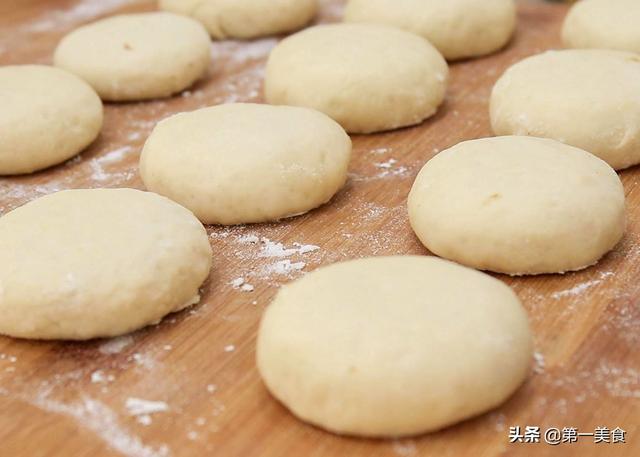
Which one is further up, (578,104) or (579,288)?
(578,104)

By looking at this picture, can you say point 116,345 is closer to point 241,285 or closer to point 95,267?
point 95,267

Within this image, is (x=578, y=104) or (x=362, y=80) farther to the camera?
(x=362, y=80)

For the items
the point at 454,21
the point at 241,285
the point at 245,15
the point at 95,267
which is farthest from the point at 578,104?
the point at 245,15

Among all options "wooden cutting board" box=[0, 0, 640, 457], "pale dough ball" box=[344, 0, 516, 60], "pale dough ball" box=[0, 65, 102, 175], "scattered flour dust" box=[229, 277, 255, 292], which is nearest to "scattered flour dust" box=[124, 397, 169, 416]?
"wooden cutting board" box=[0, 0, 640, 457]

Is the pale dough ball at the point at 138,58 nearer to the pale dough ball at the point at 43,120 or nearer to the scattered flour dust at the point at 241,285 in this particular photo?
the pale dough ball at the point at 43,120

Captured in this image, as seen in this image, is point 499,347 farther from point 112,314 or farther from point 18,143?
point 18,143

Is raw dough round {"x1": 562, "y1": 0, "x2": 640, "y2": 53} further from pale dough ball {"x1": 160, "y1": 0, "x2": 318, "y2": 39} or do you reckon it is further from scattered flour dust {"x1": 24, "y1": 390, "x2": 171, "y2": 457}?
scattered flour dust {"x1": 24, "y1": 390, "x2": 171, "y2": 457}
